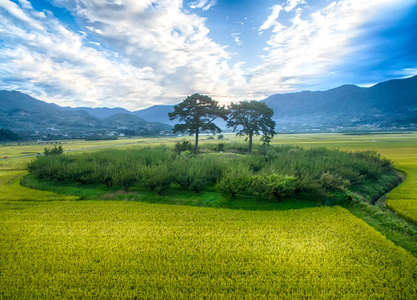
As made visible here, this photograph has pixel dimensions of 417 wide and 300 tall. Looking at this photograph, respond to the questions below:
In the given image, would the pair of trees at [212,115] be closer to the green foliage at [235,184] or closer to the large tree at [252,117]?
the large tree at [252,117]

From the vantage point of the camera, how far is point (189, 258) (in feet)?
22.7

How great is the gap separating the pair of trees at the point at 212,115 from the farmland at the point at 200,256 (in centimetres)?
2481

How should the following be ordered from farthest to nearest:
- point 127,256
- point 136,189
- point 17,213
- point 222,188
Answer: point 136,189
point 222,188
point 17,213
point 127,256

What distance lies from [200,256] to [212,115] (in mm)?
30118

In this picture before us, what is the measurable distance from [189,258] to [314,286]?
3.85 metres

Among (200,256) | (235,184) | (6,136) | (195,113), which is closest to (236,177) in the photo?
(235,184)

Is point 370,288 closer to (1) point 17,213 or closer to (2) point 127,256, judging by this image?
(2) point 127,256


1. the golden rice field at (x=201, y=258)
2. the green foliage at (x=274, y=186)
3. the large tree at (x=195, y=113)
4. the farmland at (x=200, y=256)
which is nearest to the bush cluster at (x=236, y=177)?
the green foliage at (x=274, y=186)

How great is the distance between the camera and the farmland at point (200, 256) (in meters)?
5.61

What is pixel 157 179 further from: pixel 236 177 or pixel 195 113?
pixel 195 113

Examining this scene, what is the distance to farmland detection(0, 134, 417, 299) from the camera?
5.61m

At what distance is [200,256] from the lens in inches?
276

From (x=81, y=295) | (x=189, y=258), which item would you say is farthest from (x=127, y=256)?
(x=189, y=258)

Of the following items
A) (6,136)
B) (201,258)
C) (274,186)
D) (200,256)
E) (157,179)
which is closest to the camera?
(201,258)
